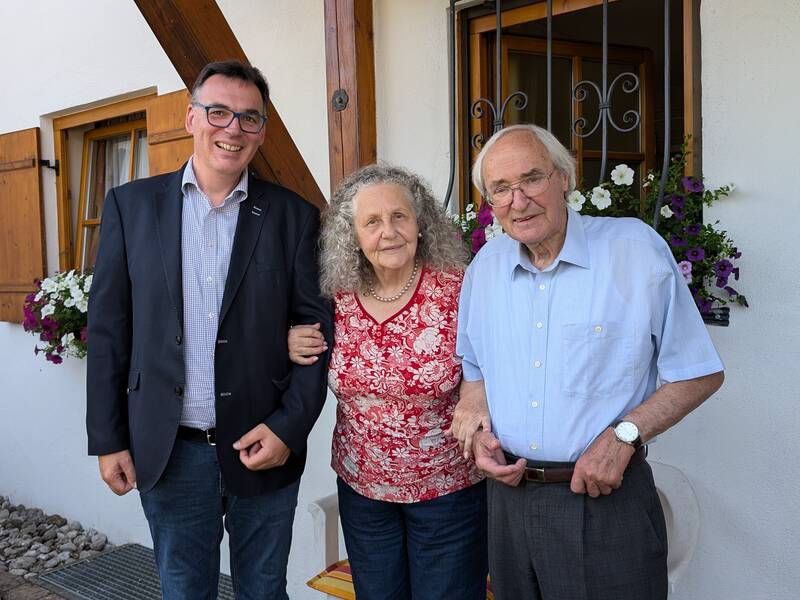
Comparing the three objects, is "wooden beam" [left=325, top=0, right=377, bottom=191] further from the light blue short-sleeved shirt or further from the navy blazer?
the light blue short-sleeved shirt

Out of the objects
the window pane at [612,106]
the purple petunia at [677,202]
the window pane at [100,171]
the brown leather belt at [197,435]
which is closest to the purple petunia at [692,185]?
the purple petunia at [677,202]

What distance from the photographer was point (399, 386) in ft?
5.80

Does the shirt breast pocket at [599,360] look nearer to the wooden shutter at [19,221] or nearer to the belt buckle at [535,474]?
the belt buckle at [535,474]

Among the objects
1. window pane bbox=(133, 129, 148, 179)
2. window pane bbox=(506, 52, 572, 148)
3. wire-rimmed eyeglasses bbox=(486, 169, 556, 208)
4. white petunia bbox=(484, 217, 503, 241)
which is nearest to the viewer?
wire-rimmed eyeglasses bbox=(486, 169, 556, 208)

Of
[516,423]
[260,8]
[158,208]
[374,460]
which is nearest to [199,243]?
[158,208]

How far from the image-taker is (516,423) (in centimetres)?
157

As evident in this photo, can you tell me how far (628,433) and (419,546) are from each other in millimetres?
631

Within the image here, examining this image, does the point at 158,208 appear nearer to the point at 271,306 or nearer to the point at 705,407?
the point at 271,306

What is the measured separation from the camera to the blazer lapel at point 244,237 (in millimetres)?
1759

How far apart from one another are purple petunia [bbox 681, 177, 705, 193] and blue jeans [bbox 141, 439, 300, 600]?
4.41 ft

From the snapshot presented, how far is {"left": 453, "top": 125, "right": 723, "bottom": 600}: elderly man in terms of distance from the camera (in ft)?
4.84

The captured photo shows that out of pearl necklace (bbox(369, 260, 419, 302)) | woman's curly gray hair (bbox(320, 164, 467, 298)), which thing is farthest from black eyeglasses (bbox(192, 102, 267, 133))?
pearl necklace (bbox(369, 260, 419, 302))

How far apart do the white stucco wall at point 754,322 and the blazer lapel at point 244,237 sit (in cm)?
127

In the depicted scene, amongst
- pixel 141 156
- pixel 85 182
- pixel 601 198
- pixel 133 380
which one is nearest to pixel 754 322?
pixel 601 198
